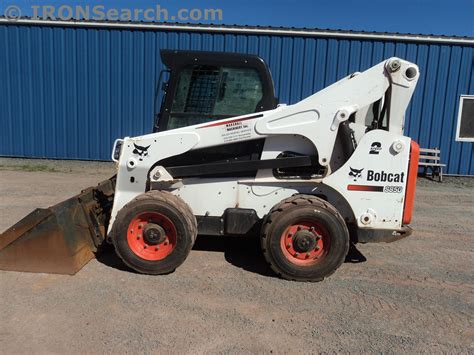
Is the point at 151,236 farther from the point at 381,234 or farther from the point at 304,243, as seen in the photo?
the point at 381,234

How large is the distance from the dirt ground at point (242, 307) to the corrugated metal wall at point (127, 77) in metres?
6.52

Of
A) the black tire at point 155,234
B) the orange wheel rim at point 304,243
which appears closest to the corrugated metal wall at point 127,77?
the black tire at point 155,234

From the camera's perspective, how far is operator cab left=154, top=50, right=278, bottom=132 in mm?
4422

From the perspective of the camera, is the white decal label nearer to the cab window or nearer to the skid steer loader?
the skid steer loader

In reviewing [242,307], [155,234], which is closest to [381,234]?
[242,307]

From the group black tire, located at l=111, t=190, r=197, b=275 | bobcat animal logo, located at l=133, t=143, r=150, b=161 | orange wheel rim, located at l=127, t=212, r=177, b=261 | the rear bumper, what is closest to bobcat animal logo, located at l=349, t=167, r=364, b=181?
the rear bumper

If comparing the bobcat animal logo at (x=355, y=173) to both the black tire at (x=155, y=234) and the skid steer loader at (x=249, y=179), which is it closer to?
the skid steer loader at (x=249, y=179)

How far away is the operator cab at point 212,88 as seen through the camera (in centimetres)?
442

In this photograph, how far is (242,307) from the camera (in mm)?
3510

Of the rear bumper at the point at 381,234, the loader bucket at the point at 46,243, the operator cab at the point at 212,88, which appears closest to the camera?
the loader bucket at the point at 46,243

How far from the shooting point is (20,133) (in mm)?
11109

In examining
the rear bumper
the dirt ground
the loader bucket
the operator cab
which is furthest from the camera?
the operator cab

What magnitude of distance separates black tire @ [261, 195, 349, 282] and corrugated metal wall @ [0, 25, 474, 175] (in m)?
7.25

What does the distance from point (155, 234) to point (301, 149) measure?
169cm
